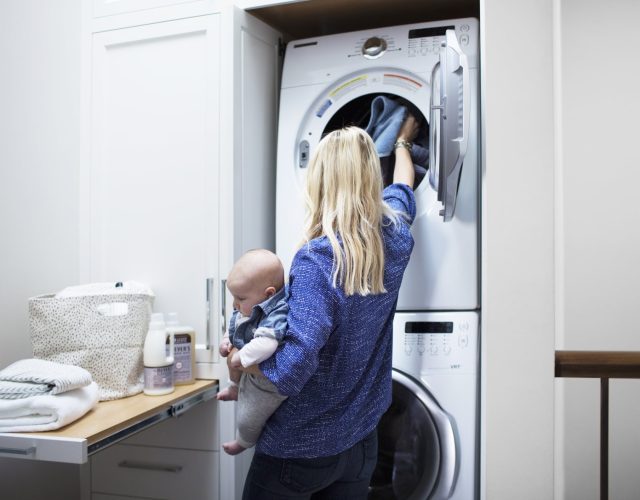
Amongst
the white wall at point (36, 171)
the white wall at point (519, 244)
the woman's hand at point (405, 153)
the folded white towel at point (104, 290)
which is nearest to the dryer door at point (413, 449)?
the white wall at point (519, 244)

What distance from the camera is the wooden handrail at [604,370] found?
1.41 metres

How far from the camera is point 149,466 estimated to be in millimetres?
1816

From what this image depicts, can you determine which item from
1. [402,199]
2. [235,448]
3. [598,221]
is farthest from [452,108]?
[598,221]

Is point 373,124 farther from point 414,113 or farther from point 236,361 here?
point 236,361

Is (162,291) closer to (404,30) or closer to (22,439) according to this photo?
(22,439)

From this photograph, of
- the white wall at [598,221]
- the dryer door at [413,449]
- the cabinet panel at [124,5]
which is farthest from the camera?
the white wall at [598,221]

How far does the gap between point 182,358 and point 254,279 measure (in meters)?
0.51

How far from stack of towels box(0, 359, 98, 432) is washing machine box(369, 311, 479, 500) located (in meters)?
0.89

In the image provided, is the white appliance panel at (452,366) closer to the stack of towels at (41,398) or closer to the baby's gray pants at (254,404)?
the baby's gray pants at (254,404)

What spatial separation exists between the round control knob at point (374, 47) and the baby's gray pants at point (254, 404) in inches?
43.7

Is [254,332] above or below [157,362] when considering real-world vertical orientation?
above

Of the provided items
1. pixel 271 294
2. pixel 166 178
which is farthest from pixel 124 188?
pixel 271 294

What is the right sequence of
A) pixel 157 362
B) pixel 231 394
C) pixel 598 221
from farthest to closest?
pixel 598 221 < pixel 157 362 < pixel 231 394

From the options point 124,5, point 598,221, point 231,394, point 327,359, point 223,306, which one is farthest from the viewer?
point 598,221
